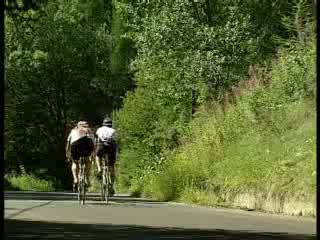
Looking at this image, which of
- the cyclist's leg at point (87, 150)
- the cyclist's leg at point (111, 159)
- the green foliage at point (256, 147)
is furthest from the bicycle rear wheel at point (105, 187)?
the green foliage at point (256, 147)

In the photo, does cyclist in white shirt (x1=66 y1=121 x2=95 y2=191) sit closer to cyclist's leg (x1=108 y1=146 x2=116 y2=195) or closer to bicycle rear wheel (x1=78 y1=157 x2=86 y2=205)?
bicycle rear wheel (x1=78 y1=157 x2=86 y2=205)

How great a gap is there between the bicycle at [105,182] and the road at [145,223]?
8.54ft

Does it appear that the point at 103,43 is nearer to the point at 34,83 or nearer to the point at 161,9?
the point at 34,83

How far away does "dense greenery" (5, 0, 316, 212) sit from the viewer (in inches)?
643

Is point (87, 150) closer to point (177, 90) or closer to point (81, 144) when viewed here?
point (81, 144)

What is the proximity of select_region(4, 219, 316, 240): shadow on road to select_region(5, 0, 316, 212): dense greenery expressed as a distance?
2.37 m

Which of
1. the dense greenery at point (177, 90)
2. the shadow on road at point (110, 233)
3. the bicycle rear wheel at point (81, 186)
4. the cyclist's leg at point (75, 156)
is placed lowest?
the shadow on road at point (110, 233)

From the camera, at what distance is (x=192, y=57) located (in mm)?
30062

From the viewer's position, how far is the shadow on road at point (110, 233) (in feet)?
30.8

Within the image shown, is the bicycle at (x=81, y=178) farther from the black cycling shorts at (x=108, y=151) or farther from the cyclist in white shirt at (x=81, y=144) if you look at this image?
the black cycling shorts at (x=108, y=151)

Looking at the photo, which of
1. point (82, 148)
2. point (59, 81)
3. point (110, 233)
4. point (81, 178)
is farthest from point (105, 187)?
point (59, 81)

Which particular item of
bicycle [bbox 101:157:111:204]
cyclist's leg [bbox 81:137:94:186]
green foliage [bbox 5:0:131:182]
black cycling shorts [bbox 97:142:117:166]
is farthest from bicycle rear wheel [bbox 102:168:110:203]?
green foliage [bbox 5:0:131:182]

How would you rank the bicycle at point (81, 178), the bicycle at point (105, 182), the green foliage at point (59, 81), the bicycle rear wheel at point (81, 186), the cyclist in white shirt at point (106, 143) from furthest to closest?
the green foliage at point (59, 81), the cyclist in white shirt at point (106, 143), the bicycle at point (105, 182), the bicycle at point (81, 178), the bicycle rear wheel at point (81, 186)
